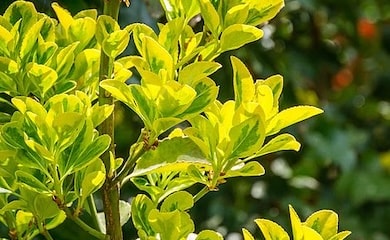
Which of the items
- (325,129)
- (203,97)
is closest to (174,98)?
(203,97)

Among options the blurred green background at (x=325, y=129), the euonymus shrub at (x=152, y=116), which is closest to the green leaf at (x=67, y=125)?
the euonymus shrub at (x=152, y=116)

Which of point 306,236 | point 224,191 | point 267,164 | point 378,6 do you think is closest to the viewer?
point 306,236

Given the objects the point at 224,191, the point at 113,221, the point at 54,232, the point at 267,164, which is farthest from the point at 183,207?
the point at 267,164

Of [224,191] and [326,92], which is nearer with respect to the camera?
[224,191]

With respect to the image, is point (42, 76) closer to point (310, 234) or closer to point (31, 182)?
point (31, 182)

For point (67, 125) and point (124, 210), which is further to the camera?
point (124, 210)

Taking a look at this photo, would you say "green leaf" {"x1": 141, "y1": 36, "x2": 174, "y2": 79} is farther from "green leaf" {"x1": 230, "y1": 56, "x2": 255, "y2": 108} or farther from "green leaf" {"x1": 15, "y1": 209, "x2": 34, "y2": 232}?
"green leaf" {"x1": 15, "y1": 209, "x2": 34, "y2": 232}

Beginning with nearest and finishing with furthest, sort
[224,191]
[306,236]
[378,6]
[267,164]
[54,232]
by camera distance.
→ [306,236] < [54,232] < [224,191] < [267,164] < [378,6]

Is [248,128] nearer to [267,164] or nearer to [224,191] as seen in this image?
[224,191]
